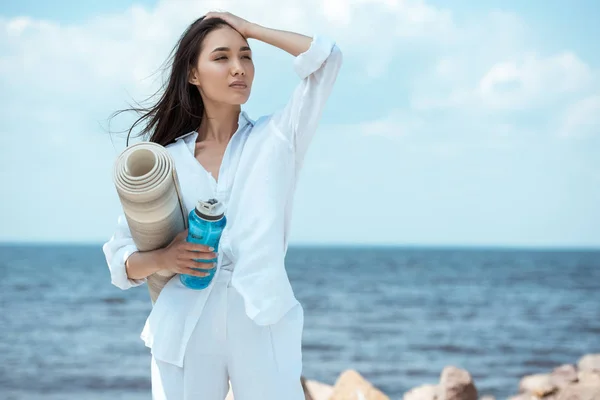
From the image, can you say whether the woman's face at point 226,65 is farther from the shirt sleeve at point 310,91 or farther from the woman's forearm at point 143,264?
the woman's forearm at point 143,264

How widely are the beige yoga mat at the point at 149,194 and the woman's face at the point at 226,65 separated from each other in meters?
→ 0.39

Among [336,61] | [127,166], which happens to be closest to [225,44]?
[336,61]

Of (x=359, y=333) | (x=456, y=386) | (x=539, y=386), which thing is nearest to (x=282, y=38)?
(x=456, y=386)

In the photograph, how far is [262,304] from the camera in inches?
92.8

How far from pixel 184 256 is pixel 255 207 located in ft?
1.04

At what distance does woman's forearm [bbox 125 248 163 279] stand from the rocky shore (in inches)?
112

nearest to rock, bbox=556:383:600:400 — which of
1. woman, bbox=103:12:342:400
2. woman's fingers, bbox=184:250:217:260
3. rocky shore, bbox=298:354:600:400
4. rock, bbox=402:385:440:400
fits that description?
rocky shore, bbox=298:354:600:400

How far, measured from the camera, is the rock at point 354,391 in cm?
580

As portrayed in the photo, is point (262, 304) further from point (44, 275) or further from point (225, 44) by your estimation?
point (44, 275)

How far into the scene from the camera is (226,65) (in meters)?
2.61

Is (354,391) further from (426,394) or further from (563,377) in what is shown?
(563,377)

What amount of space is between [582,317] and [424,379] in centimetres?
1232

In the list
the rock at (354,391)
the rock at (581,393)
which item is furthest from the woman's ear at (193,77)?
the rock at (581,393)

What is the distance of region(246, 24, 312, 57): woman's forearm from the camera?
2.52 m
